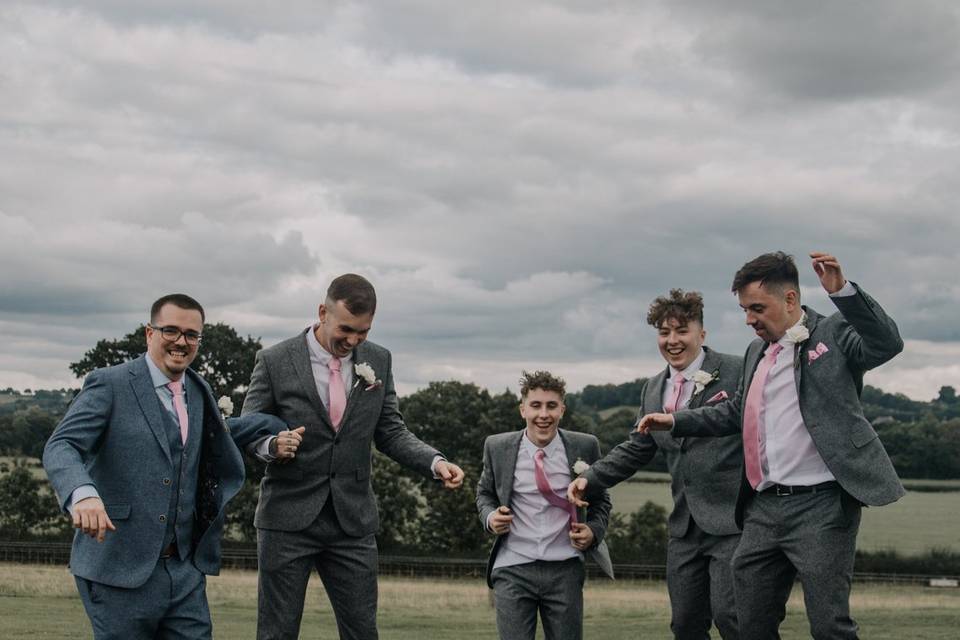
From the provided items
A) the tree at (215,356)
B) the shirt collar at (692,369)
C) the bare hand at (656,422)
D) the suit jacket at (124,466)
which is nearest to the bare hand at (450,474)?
the bare hand at (656,422)

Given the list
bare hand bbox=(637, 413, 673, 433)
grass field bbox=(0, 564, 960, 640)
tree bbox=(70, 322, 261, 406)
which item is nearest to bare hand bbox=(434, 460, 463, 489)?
bare hand bbox=(637, 413, 673, 433)

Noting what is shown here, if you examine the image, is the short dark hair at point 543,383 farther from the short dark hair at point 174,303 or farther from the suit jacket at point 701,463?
the short dark hair at point 174,303

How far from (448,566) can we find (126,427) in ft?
109

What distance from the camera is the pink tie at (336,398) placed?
25.2 ft

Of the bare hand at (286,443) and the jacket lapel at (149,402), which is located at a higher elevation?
the jacket lapel at (149,402)

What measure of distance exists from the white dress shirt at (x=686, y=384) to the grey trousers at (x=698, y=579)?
3.07 ft

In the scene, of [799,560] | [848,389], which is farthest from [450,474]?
[848,389]

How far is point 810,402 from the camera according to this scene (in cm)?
710

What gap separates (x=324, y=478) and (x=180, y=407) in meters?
1.37

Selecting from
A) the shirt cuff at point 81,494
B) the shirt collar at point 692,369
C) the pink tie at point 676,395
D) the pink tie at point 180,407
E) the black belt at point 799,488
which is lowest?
the shirt cuff at point 81,494

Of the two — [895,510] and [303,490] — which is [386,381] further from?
[895,510]

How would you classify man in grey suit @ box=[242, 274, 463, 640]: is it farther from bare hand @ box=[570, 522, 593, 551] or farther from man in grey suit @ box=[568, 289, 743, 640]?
man in grey suit @ box=[568, 289, 743, 640]

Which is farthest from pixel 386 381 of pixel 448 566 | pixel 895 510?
pixel 895 510

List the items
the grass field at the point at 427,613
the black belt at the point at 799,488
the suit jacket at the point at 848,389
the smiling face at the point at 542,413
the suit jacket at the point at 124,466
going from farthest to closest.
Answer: the grass field at the point at 427,613 < the smiling face at the point at 542,413 < the black belt at the point at 799,488 < the suit jacket at the point at 848,389 < the suit jacket at the point at 124,466
